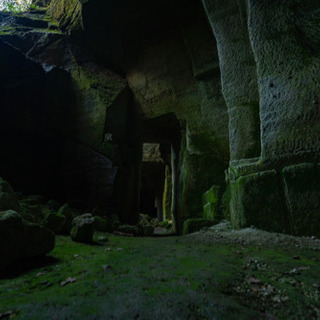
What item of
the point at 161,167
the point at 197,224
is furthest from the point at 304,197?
the point at 161,167

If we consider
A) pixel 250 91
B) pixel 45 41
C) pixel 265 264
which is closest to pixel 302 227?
pixel 265 264

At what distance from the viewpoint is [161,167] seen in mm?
14773

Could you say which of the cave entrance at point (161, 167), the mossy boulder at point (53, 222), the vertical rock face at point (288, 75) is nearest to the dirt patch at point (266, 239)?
the vertical rock face at point (288, 75)

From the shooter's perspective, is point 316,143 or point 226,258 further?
point 316,143

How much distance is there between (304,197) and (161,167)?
41.4ft

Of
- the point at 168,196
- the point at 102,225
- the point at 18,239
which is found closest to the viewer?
the point at 18,239

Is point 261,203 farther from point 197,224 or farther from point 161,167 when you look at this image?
point 161,167

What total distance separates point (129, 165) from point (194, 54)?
4.22 meters

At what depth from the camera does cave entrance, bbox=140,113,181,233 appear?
7.82 m

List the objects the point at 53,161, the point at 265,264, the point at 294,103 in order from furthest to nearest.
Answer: the point at 53,161 < the point at 294,103 < the point at 265,264

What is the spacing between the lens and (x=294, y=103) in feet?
8.25

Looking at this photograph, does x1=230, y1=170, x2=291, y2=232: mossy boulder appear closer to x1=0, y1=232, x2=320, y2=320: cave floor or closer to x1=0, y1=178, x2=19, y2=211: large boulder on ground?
x1=0, y1=232, x2=320, y2=320: cave floor

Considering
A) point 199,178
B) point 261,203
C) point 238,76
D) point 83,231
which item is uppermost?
point 238,76

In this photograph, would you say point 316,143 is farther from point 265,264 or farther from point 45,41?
point 45,41
